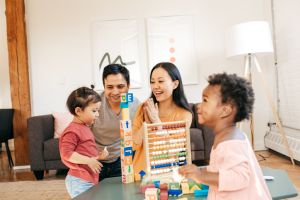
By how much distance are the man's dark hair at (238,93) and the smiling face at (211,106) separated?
0.06 ft

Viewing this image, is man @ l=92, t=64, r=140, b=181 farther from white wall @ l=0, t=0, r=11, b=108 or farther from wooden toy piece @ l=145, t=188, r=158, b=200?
white wall @ l=0, t=0, r=11, b=108

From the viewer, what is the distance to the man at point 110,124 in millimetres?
1928

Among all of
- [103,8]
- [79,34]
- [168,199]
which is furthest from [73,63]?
[168,199]

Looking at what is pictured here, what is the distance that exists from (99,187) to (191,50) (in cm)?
325

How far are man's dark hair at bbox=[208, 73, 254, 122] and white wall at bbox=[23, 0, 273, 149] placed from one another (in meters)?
3.47

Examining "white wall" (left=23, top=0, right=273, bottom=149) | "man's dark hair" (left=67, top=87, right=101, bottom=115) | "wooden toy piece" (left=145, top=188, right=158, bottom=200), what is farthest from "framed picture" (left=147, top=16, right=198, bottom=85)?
"wooden toy piece" (left=145, top=188, right=158, bottom=200)

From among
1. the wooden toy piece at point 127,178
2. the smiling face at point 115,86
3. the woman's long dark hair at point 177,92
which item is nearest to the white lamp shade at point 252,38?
the woman's long dark hair at point 177,92

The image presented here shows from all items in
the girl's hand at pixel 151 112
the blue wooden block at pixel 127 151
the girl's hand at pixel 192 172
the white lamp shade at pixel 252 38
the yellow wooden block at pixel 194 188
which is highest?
the white lamp shade at pixel 252 38

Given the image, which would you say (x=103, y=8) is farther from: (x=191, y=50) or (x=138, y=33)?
(x=191, y=50)

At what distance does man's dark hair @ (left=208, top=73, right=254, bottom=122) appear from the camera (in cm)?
104

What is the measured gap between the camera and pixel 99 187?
Answer: 1.54 meters

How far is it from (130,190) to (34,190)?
2.01m

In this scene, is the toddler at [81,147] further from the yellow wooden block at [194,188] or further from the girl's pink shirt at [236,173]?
the girl's pink shirt at [236,173]

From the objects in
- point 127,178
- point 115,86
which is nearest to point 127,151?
point 127,178
